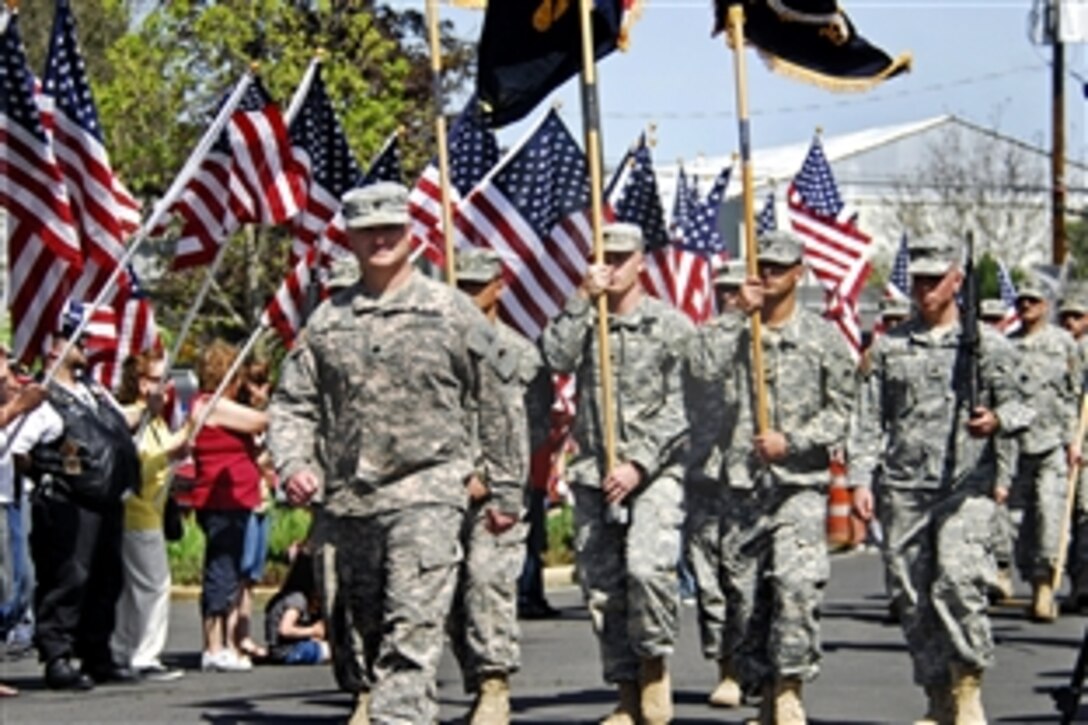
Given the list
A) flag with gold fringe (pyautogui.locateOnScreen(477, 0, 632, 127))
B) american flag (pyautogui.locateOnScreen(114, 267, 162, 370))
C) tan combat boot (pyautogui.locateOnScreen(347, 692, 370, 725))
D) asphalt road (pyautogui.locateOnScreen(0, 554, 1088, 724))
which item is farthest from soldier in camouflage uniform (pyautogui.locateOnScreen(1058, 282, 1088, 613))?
tan combat boot (pyautogui.locateOnScreen(347, 692, 370, 725))

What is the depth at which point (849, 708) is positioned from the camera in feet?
45.4

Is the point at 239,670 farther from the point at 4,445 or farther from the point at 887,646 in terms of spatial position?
the point at 887,646

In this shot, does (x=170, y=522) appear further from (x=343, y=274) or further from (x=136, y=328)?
(x=343, y=274)

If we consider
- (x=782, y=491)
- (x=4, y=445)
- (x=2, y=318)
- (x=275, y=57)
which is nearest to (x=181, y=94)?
(x=275, y=57)

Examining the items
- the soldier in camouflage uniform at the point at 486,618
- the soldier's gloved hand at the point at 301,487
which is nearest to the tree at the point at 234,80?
the soldier in camouflage uniform at the point at 486,618

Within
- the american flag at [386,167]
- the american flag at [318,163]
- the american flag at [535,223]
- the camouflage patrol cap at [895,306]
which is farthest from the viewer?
the camouflage patrol cap at [895,306]

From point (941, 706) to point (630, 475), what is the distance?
5.48 ft

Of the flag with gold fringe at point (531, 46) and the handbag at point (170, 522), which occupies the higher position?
the flag with gold fringe at point (531, 46)

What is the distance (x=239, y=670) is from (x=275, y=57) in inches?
788

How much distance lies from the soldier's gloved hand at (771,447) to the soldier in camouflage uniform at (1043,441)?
24.0ft

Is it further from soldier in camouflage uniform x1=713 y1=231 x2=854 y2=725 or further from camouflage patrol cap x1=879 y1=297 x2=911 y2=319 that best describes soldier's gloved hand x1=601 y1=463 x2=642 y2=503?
camouflage patrol cap x1=879 y1=297 x2=911 y2=319

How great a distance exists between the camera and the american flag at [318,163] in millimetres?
16938

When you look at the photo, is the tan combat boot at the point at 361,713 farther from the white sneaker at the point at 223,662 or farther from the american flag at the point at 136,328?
the american flag at the point at 136,328

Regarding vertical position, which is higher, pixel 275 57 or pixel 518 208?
pixel 275 57
